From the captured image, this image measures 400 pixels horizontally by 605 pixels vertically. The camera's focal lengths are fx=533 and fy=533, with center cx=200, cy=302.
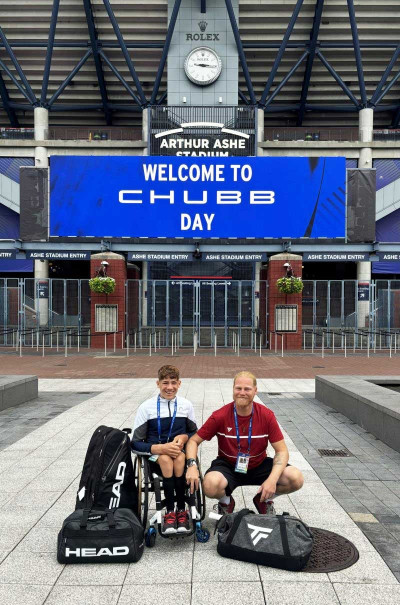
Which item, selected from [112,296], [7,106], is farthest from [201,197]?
[7,106]

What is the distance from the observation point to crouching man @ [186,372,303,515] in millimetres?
4578

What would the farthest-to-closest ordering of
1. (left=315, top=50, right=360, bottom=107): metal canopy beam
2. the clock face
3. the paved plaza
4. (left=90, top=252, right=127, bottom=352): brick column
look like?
(left=315, top=50, right=360, bottom=107): metal canopy beam
the clock face
(left=90, top=252, right=127, bottom=352): brick column
the paved plaza

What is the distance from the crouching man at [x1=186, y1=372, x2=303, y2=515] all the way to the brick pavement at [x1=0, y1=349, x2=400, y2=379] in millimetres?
11719

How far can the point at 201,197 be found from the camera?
3045 centimetres

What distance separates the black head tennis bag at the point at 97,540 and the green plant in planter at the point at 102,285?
70.6 ft

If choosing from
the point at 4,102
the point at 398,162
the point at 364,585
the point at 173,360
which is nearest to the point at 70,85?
the point at 4,102

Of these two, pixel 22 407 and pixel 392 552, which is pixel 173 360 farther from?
pixel 392 552

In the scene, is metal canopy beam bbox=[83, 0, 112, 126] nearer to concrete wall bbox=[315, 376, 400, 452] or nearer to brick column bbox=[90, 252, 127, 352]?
brick column bbox=[90, 252, 127, 352]

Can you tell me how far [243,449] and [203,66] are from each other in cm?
3795

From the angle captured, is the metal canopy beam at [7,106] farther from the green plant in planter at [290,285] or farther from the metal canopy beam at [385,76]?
the green plant in planter at [290,285]

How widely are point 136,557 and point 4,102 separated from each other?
46.6 metres

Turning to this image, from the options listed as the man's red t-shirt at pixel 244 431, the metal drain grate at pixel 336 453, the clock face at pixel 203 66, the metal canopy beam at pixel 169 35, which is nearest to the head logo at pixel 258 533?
the man's red t-shirt at pixel 244 431

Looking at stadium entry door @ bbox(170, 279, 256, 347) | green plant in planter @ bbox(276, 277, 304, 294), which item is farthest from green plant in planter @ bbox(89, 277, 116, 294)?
green plant in planter @ bbox(276, 277, 304, 294)

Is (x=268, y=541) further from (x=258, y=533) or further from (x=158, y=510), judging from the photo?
(x=158, y=510)
